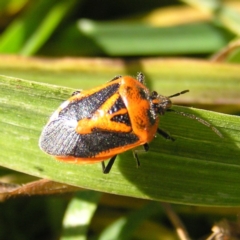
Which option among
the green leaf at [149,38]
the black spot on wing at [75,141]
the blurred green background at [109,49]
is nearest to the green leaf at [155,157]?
the black spot on wing at [75,141]

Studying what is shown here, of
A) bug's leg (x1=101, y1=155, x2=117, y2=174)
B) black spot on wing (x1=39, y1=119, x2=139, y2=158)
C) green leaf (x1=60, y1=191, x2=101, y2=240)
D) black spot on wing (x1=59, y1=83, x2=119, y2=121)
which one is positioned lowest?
green leaf (x1=60, y1=191, x2=101, y2=240)

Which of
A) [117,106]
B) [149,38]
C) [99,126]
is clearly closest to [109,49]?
[149,38]

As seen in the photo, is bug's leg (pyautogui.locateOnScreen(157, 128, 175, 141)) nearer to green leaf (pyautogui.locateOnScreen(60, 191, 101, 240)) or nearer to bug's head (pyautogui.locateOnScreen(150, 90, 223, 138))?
bug's head (pyautogui.locateOnScreen(150, 90, 223, 138))

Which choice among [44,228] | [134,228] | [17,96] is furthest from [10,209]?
[17,96]

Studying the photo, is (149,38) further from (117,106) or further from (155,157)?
(155,157)

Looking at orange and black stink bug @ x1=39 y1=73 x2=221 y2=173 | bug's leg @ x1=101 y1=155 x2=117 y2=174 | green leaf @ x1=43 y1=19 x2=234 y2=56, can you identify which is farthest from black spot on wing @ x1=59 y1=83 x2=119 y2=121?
green leaf @ x1=43 y1=19 x2=234 y2=56

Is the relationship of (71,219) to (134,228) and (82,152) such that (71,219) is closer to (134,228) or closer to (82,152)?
(134,228)

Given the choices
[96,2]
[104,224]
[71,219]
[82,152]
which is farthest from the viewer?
[96,2]
